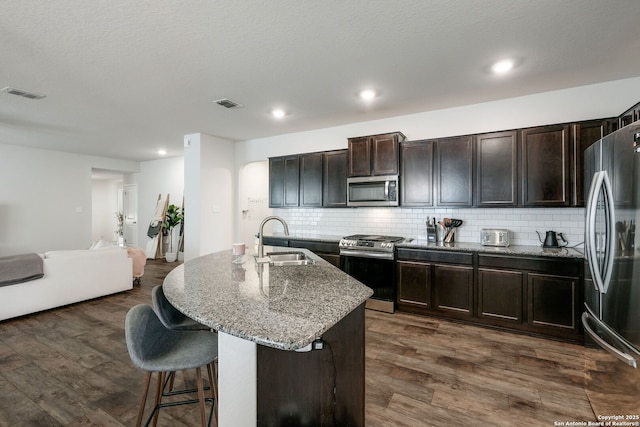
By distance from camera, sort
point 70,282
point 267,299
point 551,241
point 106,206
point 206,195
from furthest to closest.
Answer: point 106,206
point 206,195
point 70,282
point 551,241
point 267,299

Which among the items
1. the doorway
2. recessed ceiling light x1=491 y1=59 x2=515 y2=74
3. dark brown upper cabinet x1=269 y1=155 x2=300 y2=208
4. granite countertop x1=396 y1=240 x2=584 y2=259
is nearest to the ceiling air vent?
dark brown upper cabinet x1=269 y1=155 x2=300 y2=208

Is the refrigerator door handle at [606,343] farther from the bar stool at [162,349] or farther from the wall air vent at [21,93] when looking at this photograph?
the wall air vent at [21,93]

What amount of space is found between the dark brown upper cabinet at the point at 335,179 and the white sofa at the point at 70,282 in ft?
11.0

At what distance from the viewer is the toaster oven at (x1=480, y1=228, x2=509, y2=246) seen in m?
3.46

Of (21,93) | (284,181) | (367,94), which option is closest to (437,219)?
(367,94)

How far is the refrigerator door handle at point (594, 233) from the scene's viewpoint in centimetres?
179

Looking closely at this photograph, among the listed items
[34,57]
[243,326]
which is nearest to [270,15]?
[243,326]

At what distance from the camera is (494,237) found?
11.5 feet

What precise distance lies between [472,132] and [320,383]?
3565mm

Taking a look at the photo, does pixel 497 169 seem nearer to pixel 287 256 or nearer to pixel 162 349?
Result: pixel 287 256

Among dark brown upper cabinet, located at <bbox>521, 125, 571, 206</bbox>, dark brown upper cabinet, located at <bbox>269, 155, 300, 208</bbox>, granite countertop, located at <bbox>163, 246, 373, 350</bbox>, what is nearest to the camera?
granite countertop, located at <bbox>163, 246, 373, 350</bbox>

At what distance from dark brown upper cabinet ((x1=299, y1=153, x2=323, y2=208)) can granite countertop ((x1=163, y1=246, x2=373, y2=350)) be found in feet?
8.44

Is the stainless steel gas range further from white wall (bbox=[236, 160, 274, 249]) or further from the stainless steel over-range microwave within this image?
white wall (bbox=[236, 160, 274, 249])

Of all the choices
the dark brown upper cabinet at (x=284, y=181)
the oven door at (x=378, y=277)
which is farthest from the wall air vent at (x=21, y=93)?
the oven door at (x=378, y=277)
